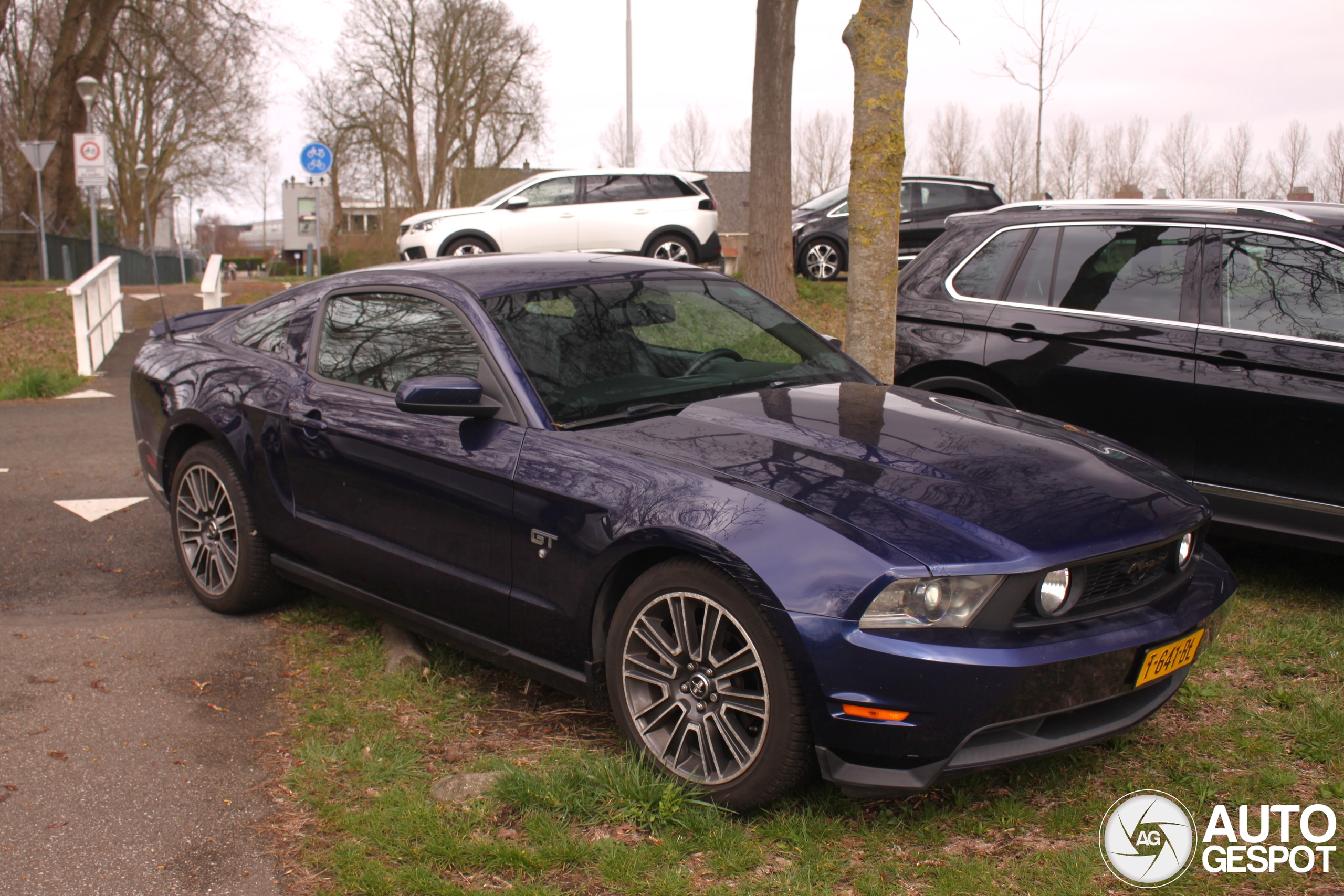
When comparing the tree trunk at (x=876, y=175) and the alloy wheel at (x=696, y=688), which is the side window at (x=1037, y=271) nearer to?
the tree trunk at (x=876, y=175)

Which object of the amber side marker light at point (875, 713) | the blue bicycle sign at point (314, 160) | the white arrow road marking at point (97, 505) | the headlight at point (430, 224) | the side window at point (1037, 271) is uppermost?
the blue bicycle sign at point (314, 160)

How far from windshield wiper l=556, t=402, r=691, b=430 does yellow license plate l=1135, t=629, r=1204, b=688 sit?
1657mm

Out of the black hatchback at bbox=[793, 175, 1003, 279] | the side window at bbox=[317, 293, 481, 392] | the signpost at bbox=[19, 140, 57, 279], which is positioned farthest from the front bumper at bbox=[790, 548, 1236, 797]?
the signpost at bbox=[19, 140, 57, 279]

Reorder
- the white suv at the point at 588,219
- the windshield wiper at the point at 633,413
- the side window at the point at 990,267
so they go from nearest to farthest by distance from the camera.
Result: 1. the windshield wiper at the point at 633,413
2. the side window at the point at 990,267
3. the white suv at the point at 588,219

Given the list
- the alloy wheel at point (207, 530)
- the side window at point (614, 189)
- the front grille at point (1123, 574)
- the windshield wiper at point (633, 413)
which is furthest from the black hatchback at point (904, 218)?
the front grille at point (1123, 574)

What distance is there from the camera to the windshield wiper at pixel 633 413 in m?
3.74

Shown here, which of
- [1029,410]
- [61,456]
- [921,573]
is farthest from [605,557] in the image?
[61,456]

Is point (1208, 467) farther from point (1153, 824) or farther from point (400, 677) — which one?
point (400, 677)

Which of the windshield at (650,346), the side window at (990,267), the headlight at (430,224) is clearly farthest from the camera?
the headlight at (430,224)

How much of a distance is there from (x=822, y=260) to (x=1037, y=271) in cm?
1146

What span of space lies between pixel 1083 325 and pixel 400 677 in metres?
3.57

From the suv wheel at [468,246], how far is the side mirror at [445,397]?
1280 cm

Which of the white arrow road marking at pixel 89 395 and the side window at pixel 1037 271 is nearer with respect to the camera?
the side window at pixel 1037 271

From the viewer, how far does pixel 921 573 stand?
2.86 metres
